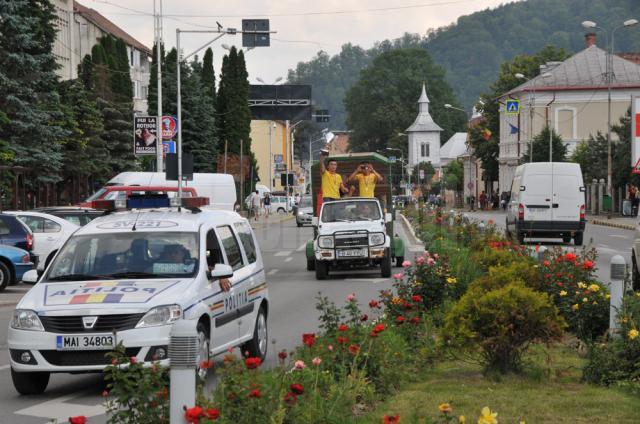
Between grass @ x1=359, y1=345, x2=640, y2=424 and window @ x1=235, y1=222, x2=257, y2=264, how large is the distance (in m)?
3.06

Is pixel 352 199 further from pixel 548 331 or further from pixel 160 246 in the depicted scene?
pixel 548 331

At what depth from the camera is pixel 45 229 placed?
26.7m

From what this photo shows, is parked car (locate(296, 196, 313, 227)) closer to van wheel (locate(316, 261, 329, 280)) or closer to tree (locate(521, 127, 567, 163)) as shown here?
tree (locate(521, 127, 567, 163))

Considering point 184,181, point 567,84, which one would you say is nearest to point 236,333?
point 184,181

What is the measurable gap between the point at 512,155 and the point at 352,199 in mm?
81491

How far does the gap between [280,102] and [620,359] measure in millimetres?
101988

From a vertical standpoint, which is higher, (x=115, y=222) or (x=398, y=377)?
(x=115, y=222)

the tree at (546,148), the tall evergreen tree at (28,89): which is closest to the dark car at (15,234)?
the tall evergreen tree at (28,89)

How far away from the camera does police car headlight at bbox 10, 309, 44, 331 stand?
10.1 meters

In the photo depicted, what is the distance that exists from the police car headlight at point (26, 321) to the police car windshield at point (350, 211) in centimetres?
1572

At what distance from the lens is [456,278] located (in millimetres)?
14133

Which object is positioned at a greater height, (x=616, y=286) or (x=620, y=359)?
(x=616, y=286)

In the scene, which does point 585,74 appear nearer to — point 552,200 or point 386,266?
point 552,200

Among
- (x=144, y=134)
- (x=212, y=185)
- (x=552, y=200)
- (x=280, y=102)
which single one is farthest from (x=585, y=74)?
(x=552, y=200)
